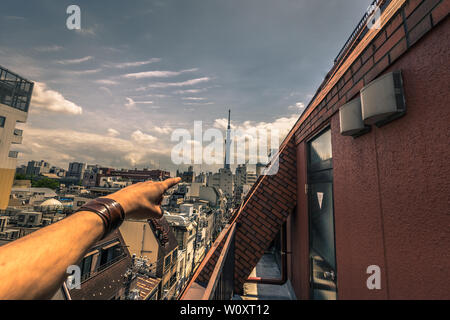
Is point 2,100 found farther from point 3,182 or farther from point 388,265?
point 388,265

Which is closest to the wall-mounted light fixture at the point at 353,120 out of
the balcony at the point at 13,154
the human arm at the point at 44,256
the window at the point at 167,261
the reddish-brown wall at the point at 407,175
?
the reddish-brown wall at the point at 407,175

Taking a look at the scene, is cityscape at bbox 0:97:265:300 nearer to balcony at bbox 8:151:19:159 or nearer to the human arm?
the human arm

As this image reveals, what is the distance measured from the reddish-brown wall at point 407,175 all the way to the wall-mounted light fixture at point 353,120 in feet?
0.30

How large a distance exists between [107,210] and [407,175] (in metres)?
2.22

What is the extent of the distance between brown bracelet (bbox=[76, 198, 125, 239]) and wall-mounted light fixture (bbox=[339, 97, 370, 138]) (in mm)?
2368

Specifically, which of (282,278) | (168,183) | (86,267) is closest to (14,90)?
(86,267)

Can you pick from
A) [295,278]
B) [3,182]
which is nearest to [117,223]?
[295,278]

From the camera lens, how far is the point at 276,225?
396 cm

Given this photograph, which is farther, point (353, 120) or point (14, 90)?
point (14, 90)

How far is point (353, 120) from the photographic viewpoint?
77.7 inches

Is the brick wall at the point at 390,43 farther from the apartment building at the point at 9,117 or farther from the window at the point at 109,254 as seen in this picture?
the apartment building at the point at 9,117

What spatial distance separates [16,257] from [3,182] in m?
33.3

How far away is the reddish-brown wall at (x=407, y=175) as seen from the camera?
1163 mm

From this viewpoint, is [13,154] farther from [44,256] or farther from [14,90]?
[44,256]
